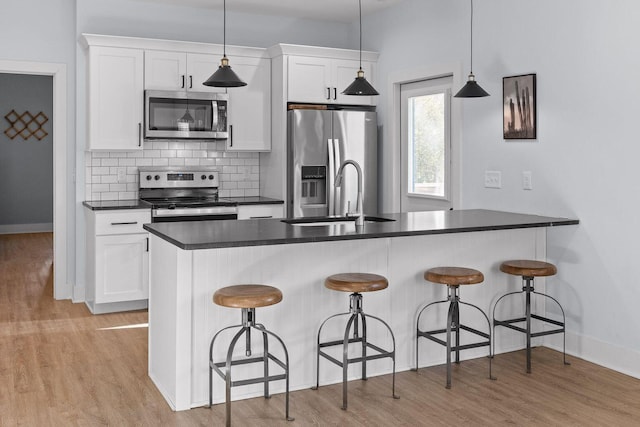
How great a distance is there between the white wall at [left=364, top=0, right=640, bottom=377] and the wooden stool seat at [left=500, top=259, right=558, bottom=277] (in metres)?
0.36

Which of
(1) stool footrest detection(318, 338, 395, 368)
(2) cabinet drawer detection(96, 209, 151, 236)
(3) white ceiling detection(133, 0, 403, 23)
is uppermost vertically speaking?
(3) white ceiling detection(133, 0, 403, 23)

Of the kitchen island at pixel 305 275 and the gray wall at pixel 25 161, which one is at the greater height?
the gray wall at pixel 25 161

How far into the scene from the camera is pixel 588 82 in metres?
4.22

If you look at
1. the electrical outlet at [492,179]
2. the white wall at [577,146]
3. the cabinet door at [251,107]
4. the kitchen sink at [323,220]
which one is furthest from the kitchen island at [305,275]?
A: the cabinet door at [251,107]

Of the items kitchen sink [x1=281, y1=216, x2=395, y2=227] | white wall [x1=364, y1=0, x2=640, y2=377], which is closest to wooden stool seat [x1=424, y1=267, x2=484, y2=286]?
kitchen sink [x1=281, y1=216, x2=395, y2=227]

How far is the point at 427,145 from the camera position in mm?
5848

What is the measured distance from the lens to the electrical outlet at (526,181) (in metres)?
4.66

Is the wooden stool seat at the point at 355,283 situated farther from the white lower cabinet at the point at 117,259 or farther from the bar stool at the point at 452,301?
the white lower cabinet at the point at 117,259

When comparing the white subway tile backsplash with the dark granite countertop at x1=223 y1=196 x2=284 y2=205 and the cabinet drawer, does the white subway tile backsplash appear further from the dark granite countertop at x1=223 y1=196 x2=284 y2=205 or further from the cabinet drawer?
the cabinet drawer

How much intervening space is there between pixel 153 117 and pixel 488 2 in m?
2.90

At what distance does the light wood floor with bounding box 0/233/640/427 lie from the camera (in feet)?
10.9

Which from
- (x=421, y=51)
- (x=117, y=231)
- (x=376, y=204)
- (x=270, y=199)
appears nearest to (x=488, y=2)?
(x=421, y=51)

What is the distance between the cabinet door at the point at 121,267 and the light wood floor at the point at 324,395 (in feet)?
2.50

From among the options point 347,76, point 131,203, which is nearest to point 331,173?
point 347,76
